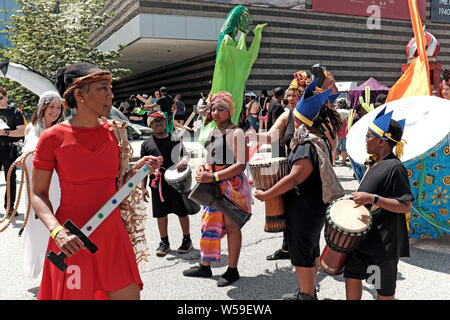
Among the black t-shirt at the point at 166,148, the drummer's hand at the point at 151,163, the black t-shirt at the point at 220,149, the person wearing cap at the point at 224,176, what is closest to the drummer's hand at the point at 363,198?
the drummer's hand at the point at 151,163

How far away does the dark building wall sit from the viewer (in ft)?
66.2

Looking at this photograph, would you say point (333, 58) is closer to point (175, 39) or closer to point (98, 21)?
point (175, 39)

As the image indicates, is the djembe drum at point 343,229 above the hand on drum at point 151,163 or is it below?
below

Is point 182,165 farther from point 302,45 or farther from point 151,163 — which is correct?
point 302,45

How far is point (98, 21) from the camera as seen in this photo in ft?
57.7

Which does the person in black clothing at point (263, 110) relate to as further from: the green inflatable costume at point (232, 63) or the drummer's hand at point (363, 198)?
the drummer's hand at point (363, 198)

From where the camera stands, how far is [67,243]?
203 centimetres

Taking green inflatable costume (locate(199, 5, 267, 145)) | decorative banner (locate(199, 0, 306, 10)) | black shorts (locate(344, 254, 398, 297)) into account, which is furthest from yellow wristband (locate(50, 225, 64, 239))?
decorative banner (locate(199, 0, 306, 10))

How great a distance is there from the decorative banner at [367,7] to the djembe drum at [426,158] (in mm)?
20066

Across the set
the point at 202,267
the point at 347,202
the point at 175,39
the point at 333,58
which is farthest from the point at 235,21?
the point at 333,58

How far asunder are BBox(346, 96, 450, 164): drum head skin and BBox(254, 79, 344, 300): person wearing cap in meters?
1.54

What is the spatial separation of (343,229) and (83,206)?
167cm

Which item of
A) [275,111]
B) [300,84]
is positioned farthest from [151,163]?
[275,111]

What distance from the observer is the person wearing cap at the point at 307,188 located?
118 inches
